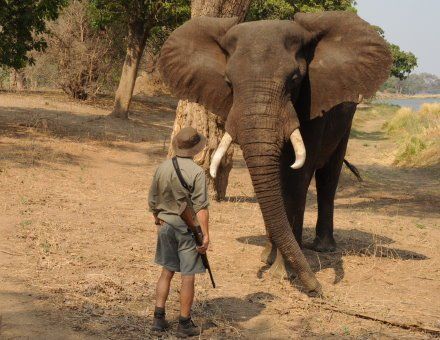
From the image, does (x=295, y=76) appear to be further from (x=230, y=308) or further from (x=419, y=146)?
(x=419, y=146)

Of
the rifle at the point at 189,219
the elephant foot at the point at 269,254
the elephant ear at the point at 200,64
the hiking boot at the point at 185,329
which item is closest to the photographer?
the rifle at the point at 189,219

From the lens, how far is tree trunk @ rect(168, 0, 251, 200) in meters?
11.2

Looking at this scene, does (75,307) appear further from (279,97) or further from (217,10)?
(217,10)

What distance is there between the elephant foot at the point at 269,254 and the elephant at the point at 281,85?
563 mm

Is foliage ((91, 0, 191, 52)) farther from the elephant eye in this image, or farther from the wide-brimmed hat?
the wide-brimmed hat

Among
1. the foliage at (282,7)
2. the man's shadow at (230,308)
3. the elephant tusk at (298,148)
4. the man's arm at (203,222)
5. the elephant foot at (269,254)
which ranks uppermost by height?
the foliage at (282,7)

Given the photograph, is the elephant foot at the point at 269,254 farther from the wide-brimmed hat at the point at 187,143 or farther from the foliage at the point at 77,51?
the foliage at the point at 77,51

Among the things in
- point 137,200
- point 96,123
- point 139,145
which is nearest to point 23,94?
point 96,123

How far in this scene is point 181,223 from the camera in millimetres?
5180

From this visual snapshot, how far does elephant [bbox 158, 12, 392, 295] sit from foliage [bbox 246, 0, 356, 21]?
71.4 feet

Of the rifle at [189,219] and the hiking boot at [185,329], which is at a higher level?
the rifle at [189,219]

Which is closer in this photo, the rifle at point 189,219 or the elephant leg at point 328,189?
the rifle at point 189,219

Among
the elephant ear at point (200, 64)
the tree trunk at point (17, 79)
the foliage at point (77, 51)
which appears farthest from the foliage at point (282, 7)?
the elephant ear at point (200, 64)

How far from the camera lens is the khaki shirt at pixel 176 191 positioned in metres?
5.14
